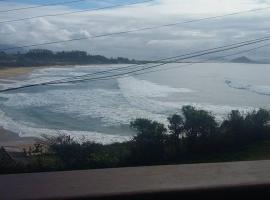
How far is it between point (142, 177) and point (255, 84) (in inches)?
1930

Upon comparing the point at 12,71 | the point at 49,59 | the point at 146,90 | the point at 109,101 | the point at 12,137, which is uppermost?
the point at 49,59

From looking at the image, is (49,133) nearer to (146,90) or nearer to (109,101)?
(109,101)

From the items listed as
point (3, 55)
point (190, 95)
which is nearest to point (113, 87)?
point (190, 95)

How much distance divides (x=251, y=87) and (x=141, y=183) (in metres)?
46.5

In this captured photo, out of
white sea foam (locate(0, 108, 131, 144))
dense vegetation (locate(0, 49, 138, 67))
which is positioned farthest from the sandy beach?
white sea foam (locate(0, 108, 131, 144))

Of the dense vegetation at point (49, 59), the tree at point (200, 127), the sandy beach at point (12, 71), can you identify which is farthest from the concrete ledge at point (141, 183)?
the sandy beach at point (12, 71)

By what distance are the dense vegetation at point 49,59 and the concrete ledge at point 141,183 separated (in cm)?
1422

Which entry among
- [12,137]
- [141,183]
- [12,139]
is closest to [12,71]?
[12,139]

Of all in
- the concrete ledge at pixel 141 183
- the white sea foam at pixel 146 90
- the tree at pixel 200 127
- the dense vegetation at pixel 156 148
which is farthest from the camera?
the white sea foam at pixel 146 90

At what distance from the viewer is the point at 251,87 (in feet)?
153

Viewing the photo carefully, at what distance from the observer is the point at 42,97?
39000mm

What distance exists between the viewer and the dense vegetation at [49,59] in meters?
16.0

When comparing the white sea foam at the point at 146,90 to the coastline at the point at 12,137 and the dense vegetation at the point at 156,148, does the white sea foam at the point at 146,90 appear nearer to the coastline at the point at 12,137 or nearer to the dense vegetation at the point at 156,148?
the coastline at the point at 12,137

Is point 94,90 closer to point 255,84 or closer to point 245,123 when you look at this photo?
point 255,84
